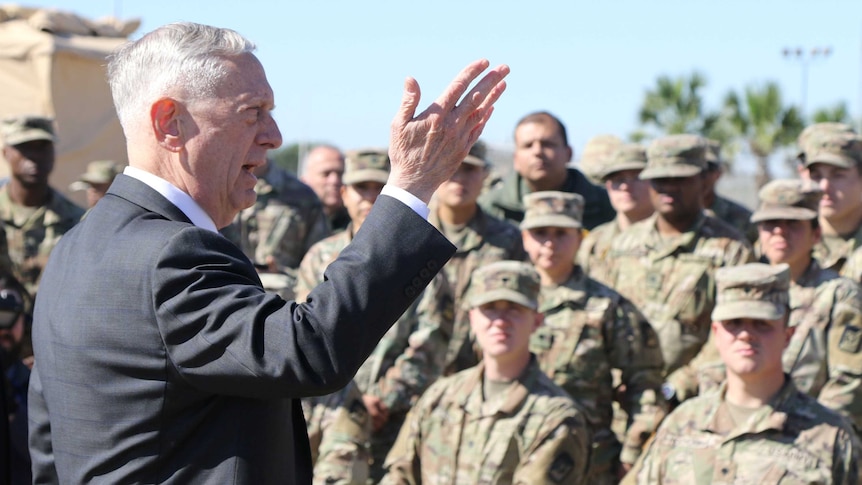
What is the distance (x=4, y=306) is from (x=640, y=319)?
9.69 feet

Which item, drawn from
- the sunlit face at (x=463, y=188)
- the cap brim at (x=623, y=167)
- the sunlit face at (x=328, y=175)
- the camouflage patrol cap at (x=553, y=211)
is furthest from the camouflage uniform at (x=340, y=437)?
the sunlit face at (x=328, y=175)

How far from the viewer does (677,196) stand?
692 cm

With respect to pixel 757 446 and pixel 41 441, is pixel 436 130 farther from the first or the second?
pixel 757 446

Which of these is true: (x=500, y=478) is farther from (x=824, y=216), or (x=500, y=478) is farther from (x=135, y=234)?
(x=135, y=234)

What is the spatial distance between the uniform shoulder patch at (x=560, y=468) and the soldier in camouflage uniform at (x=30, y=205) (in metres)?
4.42

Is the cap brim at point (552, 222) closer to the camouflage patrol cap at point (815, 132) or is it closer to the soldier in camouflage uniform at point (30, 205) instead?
the camouflage patrol cap at point (815, 132)

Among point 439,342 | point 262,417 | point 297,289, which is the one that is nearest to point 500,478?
point 439,342

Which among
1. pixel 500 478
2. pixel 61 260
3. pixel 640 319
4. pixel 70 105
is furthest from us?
pixel 70 105

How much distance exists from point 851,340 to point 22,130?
5486 millimetres

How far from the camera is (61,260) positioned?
246 cm

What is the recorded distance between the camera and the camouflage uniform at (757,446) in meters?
4.70

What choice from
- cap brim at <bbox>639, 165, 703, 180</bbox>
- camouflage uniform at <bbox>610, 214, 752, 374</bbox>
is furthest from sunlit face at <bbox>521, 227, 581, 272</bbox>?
cap brim at <bbox>639, 165, 703, 180</bbox>

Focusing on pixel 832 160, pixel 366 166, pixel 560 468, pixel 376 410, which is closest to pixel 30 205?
pixel 366 166

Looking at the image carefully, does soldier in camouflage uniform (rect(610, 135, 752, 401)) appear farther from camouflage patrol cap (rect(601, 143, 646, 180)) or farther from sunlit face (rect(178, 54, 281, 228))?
sunlit face (rect(178, 54, 281, 228))
